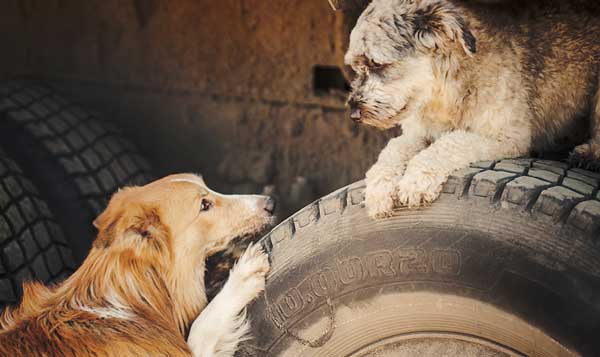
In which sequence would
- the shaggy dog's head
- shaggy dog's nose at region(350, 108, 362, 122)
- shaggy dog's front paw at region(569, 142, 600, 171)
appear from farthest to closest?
shaggy dog's nose at region(350, 108, 362, 122), the shaggy dog's head, shaggy dog's front paw at region(569, 142, 600, 171)

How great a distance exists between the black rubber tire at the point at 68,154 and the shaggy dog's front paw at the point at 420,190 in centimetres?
210

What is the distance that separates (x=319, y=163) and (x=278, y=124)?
0.35 m

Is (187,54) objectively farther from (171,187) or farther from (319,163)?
(171,187)

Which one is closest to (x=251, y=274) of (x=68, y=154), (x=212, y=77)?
(x=68, y=154)

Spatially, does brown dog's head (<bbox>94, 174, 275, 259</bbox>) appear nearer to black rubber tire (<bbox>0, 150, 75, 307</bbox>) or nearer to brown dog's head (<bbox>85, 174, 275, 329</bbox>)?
brown dog's head (<bbox>85, 174, 275, 329</bbox>)

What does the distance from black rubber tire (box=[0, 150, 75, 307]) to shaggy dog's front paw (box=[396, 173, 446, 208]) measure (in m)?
1.90

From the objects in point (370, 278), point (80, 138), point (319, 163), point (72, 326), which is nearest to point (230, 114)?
point (319, 163)

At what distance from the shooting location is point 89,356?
7.52ft

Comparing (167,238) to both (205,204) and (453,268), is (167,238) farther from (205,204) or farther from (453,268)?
(453,268)

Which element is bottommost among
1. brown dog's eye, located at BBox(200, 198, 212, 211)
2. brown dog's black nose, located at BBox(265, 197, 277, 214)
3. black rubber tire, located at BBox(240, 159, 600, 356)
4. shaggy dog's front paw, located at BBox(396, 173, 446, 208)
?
brown dog's black nose, located at BBox(265, 197, 277, 214)

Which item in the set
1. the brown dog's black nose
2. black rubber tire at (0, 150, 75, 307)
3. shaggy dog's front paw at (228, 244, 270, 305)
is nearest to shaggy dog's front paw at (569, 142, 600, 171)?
shaggy dog's front paw at (228, 244, 270, 305)

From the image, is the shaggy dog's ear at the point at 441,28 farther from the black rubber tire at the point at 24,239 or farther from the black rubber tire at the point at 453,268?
the black rubber tire at the point at 24,239

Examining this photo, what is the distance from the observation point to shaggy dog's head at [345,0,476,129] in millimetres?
2285

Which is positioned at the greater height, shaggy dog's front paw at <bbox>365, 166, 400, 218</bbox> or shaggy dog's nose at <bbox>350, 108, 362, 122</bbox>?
shaggy dog's nose at <bbox>350, 108, 362, 122</bbox>
